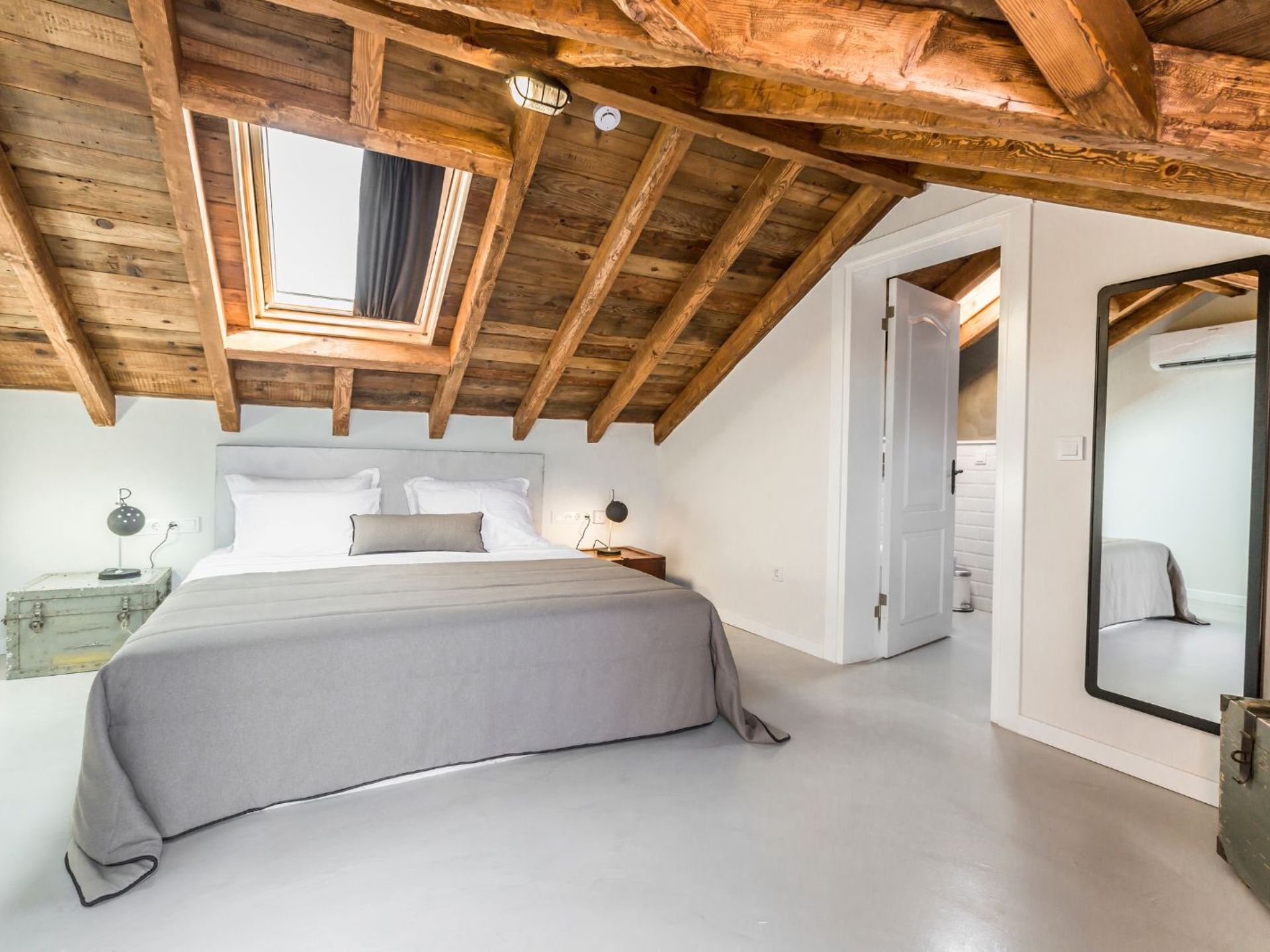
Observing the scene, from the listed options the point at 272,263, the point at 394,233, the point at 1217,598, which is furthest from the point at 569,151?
the point at 1217,598

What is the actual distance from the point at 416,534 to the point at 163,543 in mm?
1479

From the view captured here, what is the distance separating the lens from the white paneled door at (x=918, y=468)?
3717mm

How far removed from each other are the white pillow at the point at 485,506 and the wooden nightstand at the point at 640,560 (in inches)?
24.7

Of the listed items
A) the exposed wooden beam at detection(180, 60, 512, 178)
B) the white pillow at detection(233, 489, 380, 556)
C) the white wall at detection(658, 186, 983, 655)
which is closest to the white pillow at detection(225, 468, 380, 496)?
the white pillow at detection(233, 489, 380, 556)

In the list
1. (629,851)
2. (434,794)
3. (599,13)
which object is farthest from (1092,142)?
(434,794)

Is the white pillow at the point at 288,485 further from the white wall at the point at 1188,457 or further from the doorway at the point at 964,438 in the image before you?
the white wall at the point at 1188,457

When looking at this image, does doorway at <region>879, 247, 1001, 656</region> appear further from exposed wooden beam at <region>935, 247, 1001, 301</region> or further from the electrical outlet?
the electrical outlet

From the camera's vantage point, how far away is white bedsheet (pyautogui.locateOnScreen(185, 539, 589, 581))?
3004 mm

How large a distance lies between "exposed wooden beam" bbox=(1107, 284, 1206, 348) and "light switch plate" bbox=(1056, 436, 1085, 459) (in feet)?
1.21

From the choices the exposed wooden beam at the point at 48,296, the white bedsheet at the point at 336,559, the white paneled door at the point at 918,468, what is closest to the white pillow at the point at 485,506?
the white bedsheet at the point at 336,559

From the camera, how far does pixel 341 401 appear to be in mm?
3791

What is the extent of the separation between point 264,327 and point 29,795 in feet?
7.19

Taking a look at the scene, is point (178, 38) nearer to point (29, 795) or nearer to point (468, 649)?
point (468, 649)

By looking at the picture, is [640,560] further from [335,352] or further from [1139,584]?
[1139,584]
